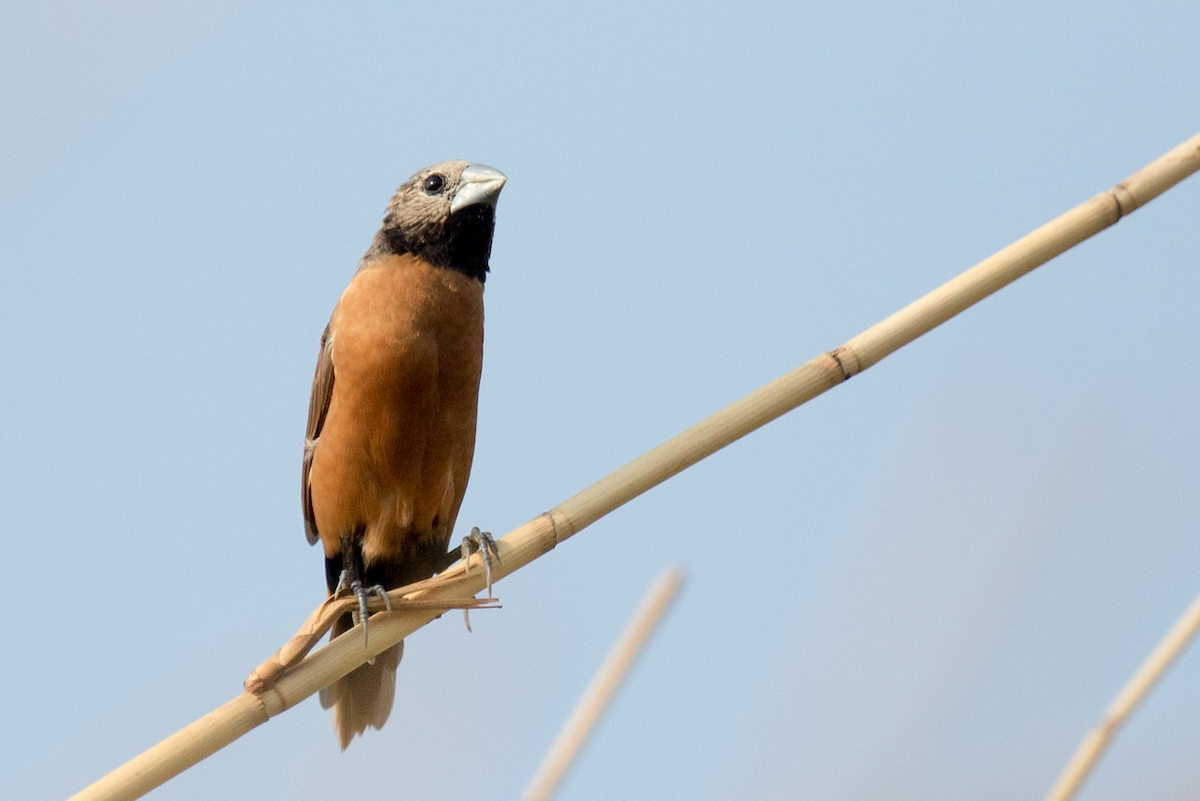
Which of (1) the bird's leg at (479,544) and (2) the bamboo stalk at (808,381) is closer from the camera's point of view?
(2) the bamboo stalk at (808,381)

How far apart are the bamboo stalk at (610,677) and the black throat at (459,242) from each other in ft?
4.88

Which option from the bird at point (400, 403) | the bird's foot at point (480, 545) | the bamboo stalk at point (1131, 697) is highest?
the bird at point (400, 403)

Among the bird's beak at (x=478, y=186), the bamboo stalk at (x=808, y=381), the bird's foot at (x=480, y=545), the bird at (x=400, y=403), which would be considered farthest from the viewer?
the bird's beak at (x=478, y=186)

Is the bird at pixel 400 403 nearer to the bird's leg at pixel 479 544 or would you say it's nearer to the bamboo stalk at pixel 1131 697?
the bird's leg at pixel 479 544

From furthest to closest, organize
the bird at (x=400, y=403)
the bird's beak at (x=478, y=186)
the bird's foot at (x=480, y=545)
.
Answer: the bird's beak at (x=478, y=186)
the bird at (x=400, y=403)
the bird's foot at (x=480, y=545)

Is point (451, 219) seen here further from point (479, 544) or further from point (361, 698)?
point (361, 698)

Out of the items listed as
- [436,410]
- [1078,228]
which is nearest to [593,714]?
[436,410]

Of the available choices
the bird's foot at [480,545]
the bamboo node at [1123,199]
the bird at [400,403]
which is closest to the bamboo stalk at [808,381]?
the bamboo node at [1123,199]

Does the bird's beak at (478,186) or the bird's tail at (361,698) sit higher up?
the bird's beak at (478,186)

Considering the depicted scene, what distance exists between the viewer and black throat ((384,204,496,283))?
4.48 meters

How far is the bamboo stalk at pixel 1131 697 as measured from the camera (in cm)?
305

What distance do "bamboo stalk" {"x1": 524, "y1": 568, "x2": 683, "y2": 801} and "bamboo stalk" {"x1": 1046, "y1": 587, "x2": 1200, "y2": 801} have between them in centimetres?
112

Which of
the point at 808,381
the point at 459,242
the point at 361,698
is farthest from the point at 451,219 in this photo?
the point at 808,381

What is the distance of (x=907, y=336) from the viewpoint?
2727 millimetres
